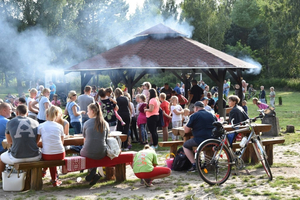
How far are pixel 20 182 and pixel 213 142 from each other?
3133 mm

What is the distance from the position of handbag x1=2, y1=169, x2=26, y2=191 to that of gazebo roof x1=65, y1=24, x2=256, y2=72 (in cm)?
794

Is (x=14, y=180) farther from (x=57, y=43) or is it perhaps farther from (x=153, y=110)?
(x=57, y=43)

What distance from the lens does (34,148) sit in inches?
265

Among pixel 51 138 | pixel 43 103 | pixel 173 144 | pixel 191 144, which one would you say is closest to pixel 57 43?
pixel 43 103

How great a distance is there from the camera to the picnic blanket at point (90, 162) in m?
6.89

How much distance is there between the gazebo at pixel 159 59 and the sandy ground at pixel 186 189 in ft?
24.1

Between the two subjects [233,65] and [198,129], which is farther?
[233,65]

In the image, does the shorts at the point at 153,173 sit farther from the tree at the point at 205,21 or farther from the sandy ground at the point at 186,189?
the tree at the point at 205,21

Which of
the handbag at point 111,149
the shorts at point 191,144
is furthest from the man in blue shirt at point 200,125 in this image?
the handbag at point 111,149

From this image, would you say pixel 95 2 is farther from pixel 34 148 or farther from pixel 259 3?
pixel 34 148

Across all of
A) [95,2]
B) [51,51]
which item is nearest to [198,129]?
[51,51]

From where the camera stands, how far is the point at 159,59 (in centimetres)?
1562

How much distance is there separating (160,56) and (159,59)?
368 mm

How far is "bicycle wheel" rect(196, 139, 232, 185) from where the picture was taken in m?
6.95
